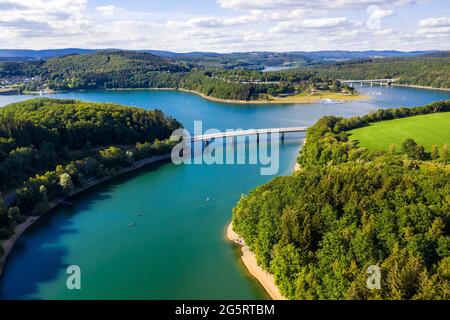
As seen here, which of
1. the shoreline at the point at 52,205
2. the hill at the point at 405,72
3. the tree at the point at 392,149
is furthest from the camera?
the hill at the point at 405,72

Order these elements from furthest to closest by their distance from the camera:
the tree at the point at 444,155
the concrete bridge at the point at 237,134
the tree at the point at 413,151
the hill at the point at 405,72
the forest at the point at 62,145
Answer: the hill at the point at 405,72, the concrete bridge at the point at 237,134, the tree at the point at 413,151, the tree at the point at 444,155, the forest at the point at 62,145

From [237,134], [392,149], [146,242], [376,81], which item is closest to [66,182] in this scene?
[146,242]

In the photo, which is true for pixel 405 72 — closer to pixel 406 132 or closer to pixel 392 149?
pixel 406 132

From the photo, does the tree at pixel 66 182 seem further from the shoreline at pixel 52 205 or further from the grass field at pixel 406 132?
the grass field at pixel 406 132

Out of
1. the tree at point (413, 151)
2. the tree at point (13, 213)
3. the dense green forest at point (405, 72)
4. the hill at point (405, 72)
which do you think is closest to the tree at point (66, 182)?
the tree at point (13, 213)

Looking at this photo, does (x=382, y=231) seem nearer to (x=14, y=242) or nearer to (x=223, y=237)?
(x=223, y=237)

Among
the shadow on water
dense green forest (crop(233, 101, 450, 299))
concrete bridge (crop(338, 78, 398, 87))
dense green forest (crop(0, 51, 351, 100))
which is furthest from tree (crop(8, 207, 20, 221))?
concrete bridge (crop(338, 78, 398, 87))

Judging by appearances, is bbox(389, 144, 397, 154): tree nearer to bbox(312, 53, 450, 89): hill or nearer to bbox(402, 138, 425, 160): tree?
bbox(402, 138, 425, 160): tree
